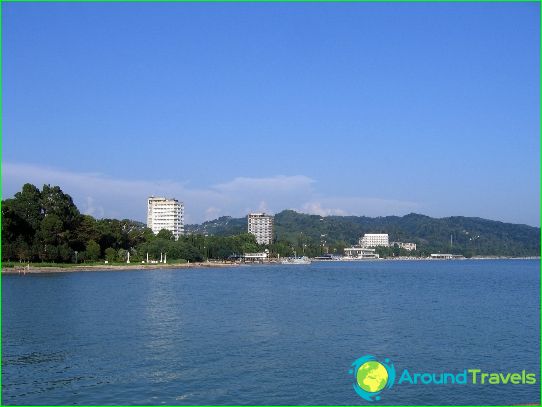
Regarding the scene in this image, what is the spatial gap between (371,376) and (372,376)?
0.11ft

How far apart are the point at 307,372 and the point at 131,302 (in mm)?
22311

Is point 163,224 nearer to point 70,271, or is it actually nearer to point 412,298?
point 70,271

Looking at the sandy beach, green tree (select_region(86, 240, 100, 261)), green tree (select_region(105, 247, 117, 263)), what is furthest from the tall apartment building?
green tree (select_region(86, 240, 100, 261))

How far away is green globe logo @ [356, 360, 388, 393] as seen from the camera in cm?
1752

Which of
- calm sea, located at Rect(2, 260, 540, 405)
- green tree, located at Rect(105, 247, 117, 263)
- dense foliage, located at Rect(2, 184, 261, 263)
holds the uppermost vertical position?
dense foliage, located at Rect(2, 184, 261, 263)

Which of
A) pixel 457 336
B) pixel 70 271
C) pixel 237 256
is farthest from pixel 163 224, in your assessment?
pixel 457 336

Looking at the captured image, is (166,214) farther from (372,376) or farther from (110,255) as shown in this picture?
(372,376)

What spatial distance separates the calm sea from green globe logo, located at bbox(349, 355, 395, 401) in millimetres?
283

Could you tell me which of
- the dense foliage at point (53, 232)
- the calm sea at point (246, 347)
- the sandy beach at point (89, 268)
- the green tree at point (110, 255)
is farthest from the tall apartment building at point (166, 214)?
the calm sea at point (246, 347)

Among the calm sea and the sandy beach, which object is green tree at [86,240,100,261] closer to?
the sandy beach

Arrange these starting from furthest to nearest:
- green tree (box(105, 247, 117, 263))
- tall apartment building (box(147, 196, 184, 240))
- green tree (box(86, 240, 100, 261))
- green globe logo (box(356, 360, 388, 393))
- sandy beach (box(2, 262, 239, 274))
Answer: tall apartment building (box(147, 196, 184, 240))
green tree (box(105, 247, 117, 263))
green tree (box(86, 240, 100, 261))
sandy beach (box(2, 262, 239, 274))
green globe logo (box(356, 360, 388, 393))

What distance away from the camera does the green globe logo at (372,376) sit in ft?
57.5

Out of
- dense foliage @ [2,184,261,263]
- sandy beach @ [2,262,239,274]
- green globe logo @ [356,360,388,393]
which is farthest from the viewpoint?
dense foliage @ [2,184,261,263]

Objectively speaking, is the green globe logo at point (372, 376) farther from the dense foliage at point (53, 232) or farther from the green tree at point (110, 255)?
the green tree at point (110, 255)
